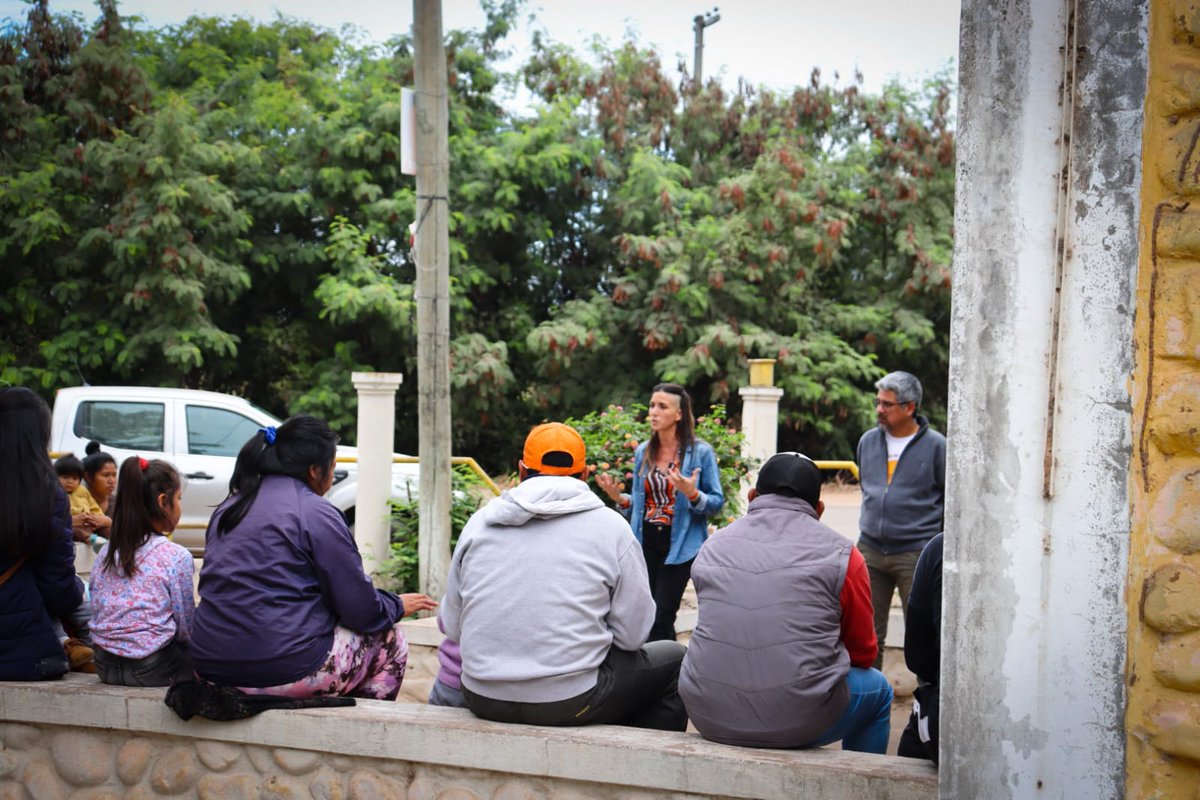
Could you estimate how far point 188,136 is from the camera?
47.0ft

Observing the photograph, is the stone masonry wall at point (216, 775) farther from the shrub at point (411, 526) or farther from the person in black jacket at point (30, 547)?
the shrub at point (411, 526)

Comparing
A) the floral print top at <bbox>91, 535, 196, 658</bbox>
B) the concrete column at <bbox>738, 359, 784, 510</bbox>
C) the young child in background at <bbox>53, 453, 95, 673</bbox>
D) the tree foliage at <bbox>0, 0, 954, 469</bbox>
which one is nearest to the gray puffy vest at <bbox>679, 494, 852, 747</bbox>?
the floral print top at <bbox>91, 535, 196, 658</bbox>

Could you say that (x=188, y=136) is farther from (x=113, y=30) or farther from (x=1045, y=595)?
(x=1045, y=595)

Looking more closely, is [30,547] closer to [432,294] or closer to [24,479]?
[24,479]

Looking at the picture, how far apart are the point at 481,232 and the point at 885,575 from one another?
11.7 m

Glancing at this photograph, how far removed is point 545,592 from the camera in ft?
11.7

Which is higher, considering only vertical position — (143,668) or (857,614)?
(857,614)

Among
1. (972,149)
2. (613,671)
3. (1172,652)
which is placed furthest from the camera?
(613,671)

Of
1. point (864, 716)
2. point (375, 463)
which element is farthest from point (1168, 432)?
point (375, 463)

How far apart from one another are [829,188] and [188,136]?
9.07 meters

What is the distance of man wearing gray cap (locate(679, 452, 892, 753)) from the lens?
3.42m

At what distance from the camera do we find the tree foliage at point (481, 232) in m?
14.6

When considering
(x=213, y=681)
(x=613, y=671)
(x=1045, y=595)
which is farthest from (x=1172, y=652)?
(x=213, y=681)

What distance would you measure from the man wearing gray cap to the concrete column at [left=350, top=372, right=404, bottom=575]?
13.0ft
